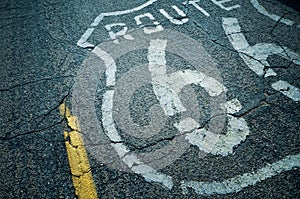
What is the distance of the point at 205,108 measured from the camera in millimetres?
2979

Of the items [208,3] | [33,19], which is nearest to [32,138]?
[33,19]

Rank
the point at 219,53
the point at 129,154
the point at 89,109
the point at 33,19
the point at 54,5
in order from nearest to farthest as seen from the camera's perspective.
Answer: the point at 129,154, the point at 89,109, the point at 219,53, the point at 33,19, the point at 54,5

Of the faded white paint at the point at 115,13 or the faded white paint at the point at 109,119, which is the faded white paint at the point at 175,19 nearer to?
the faded white paint at the point at 115,13

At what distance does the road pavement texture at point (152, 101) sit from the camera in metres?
2.46

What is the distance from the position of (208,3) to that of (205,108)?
7.76 feet

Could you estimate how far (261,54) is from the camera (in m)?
3.49

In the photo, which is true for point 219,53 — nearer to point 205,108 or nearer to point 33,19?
point 205,108

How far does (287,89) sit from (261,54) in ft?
2.17

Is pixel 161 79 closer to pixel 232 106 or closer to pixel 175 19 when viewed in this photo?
pixel 232 106

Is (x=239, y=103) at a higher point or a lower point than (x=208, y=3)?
lower

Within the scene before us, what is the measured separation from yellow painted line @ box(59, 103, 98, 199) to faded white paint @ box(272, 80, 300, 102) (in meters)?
2.43

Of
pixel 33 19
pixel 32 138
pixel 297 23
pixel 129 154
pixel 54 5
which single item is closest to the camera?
pixel 129 154

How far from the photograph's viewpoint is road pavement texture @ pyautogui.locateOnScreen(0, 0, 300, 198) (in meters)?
2.46

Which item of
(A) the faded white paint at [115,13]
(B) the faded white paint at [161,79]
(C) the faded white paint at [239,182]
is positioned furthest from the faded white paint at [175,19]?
(C) the faded white paint at [239,182]
